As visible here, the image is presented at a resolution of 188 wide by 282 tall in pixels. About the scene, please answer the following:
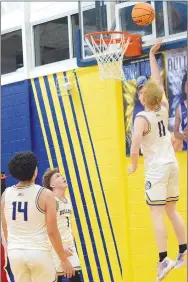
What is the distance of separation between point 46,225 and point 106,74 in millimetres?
2151

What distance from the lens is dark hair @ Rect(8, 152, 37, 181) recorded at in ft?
15.6

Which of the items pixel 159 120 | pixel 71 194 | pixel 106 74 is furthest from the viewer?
pixel 71 194

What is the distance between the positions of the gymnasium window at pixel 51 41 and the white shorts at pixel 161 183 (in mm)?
3044

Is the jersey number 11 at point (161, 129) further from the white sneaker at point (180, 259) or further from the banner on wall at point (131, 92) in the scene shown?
the banner on wall at point (131, 92)

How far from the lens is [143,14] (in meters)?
6.18

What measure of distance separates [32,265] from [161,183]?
55.0 inches

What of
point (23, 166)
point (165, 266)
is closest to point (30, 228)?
point (23, 166)

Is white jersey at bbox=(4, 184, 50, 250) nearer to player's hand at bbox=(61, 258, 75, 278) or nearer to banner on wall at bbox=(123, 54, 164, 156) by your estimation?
player's hand at bbox=(61, 258, 75, 278)

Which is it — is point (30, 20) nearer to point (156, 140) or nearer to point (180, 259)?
point (156, 140)

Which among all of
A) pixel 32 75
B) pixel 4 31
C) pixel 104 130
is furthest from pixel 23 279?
pixel 4 31

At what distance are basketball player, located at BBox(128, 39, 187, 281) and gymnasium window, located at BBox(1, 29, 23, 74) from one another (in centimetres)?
351

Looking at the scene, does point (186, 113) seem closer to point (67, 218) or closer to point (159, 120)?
point (159, 120)

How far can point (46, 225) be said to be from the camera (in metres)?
4.80

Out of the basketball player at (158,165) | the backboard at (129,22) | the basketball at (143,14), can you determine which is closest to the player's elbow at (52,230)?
the basketball player at (158,165)
